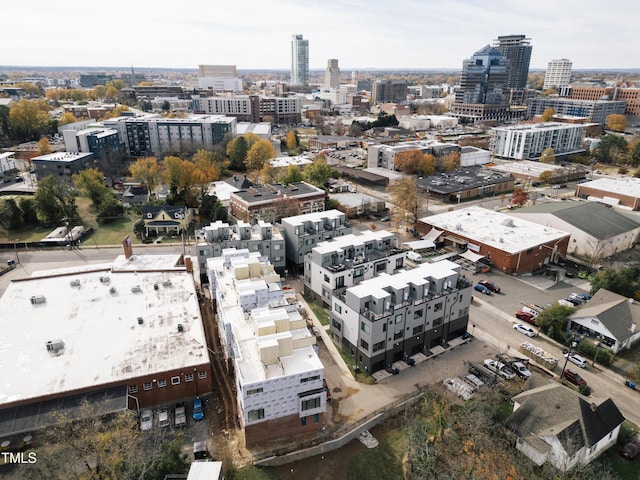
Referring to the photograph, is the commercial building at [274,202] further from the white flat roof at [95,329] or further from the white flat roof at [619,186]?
the white flat roof at [619,186]

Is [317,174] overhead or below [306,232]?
overhead

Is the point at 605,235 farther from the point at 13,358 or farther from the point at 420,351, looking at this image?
the point at 13,358

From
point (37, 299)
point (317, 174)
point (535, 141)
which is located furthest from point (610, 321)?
point (535, 141)

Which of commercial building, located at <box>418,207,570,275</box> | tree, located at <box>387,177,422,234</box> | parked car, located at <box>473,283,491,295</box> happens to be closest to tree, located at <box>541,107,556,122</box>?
commercial building, located at <box>418,207,570,275</box>

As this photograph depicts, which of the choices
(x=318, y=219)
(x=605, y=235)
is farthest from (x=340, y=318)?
(x=605, y=235)

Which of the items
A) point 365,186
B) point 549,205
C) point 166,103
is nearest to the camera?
point 549,205

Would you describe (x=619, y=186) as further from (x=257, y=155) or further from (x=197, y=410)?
(x=197, y=410)
